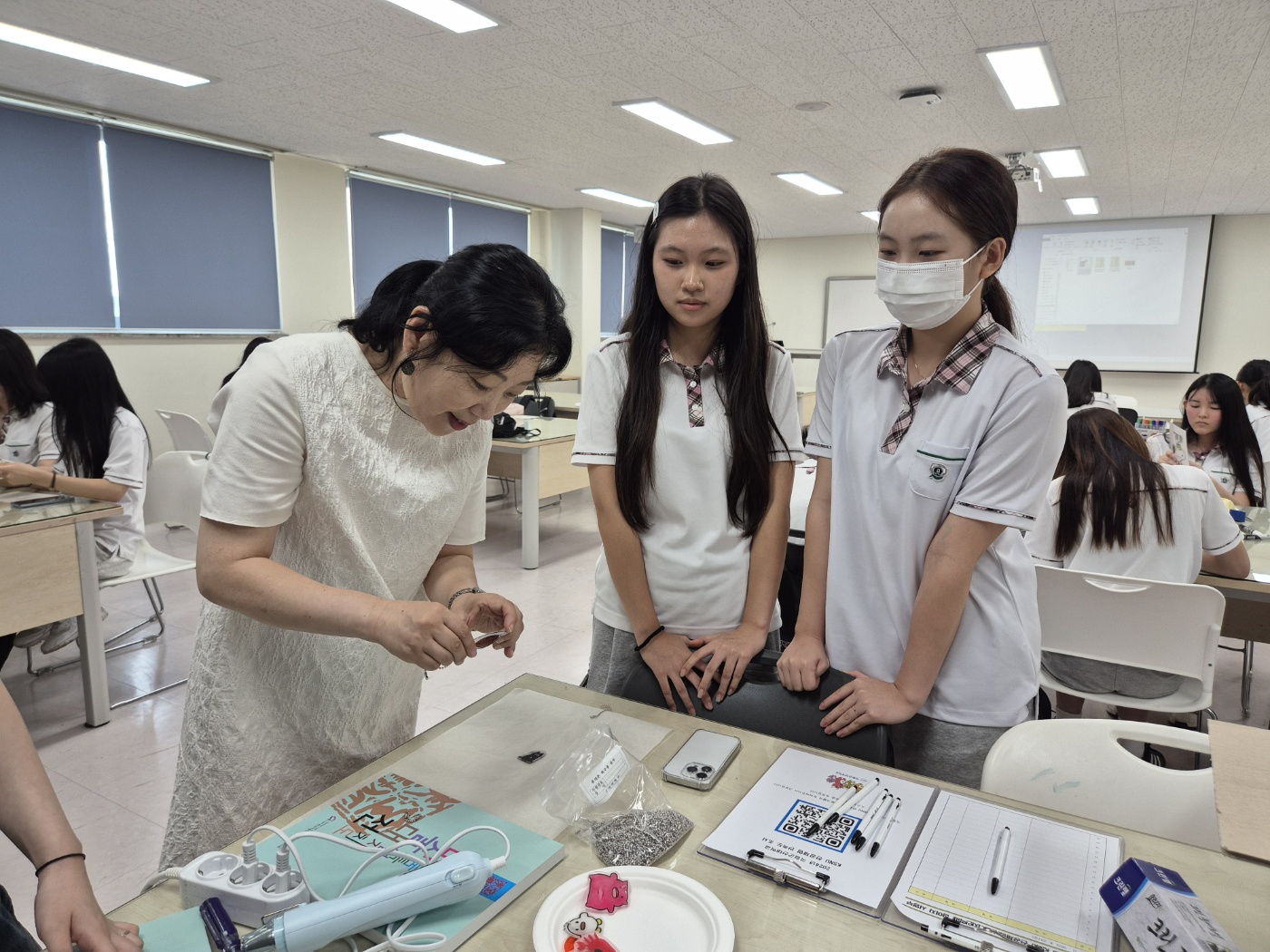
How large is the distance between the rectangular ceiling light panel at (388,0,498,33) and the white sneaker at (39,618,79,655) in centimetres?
283

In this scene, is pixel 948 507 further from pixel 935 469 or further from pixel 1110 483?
pixel 1110 483

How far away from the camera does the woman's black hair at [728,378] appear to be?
144cm

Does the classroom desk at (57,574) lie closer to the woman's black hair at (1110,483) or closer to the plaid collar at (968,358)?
→ the plaid collar at (968,358)

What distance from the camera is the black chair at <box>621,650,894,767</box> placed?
1218 mm

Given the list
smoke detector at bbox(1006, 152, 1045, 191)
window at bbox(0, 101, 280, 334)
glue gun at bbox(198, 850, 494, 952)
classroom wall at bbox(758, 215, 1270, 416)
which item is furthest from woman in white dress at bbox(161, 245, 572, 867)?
classroom wall at bbox(758, 215, 1270, 416)

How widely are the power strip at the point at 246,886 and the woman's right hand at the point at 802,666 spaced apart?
78cm

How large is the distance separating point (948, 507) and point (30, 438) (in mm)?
3349

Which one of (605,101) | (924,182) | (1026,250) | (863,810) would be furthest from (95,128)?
(1026,250)

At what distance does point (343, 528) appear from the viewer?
1092 mm

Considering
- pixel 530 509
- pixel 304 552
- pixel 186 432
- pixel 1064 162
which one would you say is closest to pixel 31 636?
pixel 186 432

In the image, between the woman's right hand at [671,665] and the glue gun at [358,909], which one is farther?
the woman's right hand at [671,665]

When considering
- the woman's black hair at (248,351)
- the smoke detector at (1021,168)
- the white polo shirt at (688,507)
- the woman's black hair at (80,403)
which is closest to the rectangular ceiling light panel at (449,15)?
the woman's black hair at (248,351)

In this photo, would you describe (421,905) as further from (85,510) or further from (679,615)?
(85,510)

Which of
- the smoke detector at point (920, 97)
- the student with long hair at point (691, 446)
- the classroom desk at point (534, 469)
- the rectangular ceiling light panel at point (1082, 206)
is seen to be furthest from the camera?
the rectangular ceiling light panel at point (1082, 206)
